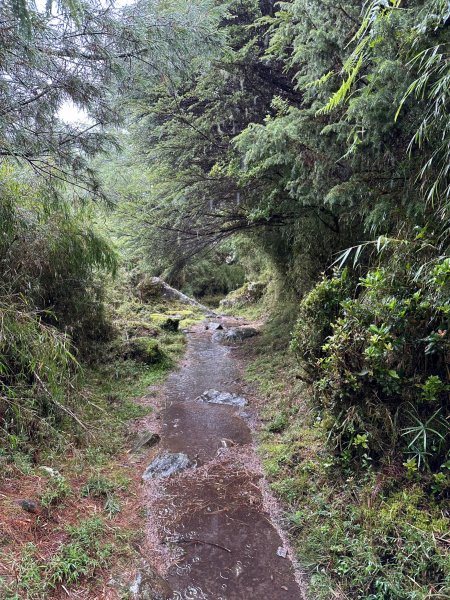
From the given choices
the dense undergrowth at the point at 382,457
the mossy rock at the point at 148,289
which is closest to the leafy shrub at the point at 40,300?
the dense undergrowth at the point at 382,457

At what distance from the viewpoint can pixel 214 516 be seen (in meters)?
3.27

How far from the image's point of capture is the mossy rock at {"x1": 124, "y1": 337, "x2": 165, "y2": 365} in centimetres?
732

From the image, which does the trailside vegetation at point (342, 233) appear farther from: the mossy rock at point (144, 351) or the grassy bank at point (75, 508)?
the mossy rock at point (144, 351)

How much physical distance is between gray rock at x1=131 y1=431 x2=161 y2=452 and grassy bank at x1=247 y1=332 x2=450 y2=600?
1.49m

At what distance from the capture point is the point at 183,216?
6770 millimetres

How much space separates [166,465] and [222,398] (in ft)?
7.01

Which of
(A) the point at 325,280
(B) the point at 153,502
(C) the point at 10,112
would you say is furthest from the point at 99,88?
(B) the point at 153,502

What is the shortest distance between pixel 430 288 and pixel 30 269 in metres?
4.76

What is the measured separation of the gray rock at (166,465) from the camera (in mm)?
3871

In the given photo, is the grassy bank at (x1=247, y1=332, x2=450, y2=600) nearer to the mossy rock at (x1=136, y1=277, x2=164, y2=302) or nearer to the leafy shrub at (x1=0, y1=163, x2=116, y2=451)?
the leafy shrub at (x1=0, y1=163, x2=116, y2=451)

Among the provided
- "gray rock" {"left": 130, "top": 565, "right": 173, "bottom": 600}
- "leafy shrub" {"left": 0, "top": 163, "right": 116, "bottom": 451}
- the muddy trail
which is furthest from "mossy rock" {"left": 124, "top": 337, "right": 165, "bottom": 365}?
"gray rock" {"left": 130, "top": 565, "right": 173, "bottom": 600}

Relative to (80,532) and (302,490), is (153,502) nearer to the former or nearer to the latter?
(80,532)

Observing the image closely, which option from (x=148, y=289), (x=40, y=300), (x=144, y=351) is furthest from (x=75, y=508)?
(x=148, y=289)

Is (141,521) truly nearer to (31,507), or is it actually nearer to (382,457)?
(31,507)
